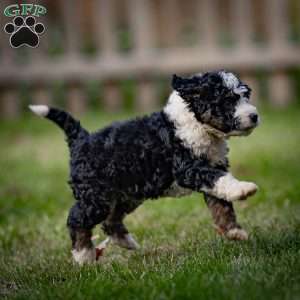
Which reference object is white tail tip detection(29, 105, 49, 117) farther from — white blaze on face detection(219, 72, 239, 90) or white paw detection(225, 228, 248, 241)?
white paw detection(225, 228, 248, 241)

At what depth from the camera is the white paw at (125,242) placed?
4.52 meters

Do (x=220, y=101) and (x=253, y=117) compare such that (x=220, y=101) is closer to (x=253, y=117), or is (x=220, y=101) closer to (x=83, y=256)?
(x=253, y=117)

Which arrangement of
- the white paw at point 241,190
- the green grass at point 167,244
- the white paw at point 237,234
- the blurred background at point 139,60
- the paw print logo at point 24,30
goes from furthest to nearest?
the blurred background at point 139,60 < the paw print logo at point 24,30 < the white paw at point 237,234 < the white paw at point 241,190 < the green grass at point 167,244

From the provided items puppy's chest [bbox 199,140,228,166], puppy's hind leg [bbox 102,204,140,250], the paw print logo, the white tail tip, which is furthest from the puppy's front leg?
the paw print logo

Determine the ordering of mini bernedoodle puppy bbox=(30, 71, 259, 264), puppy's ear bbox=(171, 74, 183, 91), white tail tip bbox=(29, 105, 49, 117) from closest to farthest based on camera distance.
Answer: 1. mini bernedoodle puppy bbox=(30, 71, 259, 264)
2. puppy's ear bbox=(171, 74, 183, 91)
3. white tail tip bbox=(29, 105, 49, 117)

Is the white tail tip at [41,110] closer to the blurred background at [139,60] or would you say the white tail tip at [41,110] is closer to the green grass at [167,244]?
the green grass at [167,244]

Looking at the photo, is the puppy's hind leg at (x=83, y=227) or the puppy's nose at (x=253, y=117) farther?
the puppy's hind leg at (x=83, y=227)

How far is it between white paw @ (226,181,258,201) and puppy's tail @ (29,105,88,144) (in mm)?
1043

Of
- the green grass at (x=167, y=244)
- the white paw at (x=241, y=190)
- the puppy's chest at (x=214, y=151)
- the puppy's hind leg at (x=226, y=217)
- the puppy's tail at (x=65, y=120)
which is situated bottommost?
the green grass at (x=167, y=244)

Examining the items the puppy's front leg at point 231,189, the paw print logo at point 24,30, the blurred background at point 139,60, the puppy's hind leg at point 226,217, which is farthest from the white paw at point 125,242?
the blurred background at point 139,60

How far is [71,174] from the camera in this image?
4281 mm

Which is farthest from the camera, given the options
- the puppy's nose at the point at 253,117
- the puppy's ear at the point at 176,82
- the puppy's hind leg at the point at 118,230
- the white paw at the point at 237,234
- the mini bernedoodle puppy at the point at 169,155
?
the puppy's hind leg at the point at 118,230

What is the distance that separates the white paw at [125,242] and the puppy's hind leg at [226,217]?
23.8 inches

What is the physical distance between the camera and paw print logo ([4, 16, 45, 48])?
15.2 ft
